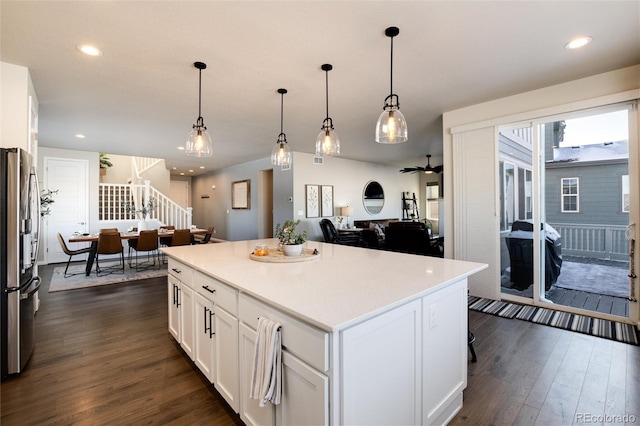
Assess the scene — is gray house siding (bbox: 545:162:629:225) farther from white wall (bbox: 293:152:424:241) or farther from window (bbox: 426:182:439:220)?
window (bbox: 426:182:439:220)

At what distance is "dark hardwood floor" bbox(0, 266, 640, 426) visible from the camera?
5.91 ft

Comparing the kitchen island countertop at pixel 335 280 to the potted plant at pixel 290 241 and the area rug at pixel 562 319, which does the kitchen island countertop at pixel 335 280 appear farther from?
the area rug at pixel 562 319

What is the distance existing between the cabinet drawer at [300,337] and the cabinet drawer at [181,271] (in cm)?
103

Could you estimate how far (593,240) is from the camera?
3.61m

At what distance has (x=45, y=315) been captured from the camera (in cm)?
343

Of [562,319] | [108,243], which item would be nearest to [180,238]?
[108,243]

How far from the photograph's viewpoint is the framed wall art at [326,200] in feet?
24.4

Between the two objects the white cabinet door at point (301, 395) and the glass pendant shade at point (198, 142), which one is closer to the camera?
the white cabinet door at point (301, 395)

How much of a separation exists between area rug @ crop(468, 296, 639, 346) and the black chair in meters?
3.35

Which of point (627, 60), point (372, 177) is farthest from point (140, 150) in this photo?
point (627, 60)

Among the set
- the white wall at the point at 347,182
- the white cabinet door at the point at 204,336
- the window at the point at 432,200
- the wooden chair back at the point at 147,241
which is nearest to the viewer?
the white cabinet door at the point at 204,336

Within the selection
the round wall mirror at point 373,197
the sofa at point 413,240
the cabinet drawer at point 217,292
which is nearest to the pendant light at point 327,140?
the cabinet drawer at point 217,292

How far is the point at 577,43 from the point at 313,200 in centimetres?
542

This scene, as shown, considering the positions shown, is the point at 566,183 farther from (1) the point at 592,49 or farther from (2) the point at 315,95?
(2) the point at 315,95
